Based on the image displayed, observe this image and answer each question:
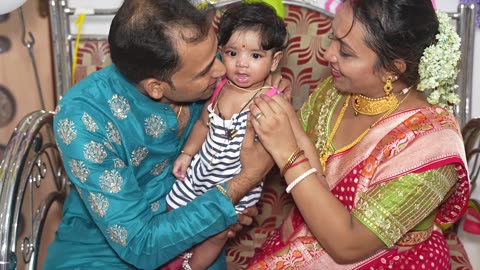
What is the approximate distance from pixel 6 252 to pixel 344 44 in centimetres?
116

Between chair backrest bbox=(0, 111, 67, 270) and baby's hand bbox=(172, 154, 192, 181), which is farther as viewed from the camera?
baby's hand bbox=(172, 154, 192, 181)

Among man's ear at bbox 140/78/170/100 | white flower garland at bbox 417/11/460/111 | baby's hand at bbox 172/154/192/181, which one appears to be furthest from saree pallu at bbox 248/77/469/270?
man's ear at bbox 140/78/170/100

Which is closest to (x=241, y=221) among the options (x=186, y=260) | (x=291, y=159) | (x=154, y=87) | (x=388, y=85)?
(x=186, y=260)

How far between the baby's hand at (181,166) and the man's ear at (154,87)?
10.3 inches

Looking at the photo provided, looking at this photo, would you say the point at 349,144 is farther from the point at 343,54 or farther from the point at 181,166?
the point at 181,166

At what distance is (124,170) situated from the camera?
184cm

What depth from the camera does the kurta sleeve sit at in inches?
70.1

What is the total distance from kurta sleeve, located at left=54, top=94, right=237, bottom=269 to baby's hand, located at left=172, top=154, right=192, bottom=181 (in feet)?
0.60

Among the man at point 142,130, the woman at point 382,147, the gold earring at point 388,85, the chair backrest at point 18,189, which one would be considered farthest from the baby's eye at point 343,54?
the chair backrest at point 18,189

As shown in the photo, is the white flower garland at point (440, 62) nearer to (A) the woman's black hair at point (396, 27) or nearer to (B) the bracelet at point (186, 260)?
(A) the woman's black hair at point (396, 27)

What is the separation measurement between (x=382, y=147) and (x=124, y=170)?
742 millimetres

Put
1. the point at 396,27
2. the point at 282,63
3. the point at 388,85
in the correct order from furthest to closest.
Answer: the point at 282,63
the point at 388,85
the point at 396,27

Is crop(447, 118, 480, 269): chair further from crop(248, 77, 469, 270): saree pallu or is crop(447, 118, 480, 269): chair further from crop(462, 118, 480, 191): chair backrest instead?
crop(248, 77, 469, 270): saree pallu

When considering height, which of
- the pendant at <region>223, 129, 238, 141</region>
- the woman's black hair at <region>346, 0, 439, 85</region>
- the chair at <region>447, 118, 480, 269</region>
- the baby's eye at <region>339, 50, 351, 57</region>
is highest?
the woman's black hair at <region>346, 0, 439, 85</region>
